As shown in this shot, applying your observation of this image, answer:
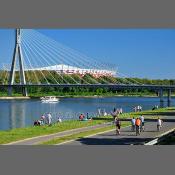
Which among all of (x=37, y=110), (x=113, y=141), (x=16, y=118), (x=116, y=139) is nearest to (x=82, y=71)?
(x=37, y=110)

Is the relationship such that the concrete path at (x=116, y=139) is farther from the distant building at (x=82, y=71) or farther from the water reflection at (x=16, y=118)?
the distant building at (x=82, y=71)

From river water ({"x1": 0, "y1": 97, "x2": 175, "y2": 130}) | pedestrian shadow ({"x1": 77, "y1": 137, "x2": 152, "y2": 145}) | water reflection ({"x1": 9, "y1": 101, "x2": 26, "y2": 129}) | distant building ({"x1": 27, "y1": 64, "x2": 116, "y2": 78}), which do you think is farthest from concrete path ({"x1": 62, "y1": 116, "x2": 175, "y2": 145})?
distant building ({"x1": 27, "y1": 64, "x2": 116, "y2": 78})

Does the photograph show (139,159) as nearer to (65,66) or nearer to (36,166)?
(36,166)

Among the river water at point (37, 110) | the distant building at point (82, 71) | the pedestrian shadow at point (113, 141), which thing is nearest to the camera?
the pedestrian shadow at point (113, 141)

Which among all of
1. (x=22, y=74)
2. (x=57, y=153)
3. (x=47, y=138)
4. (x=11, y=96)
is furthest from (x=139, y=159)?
(x=11, y=96)

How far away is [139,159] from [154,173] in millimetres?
1444

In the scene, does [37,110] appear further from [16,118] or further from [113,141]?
[113,141]

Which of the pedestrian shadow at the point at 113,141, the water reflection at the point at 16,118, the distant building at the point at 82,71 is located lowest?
the water reflection at the point at 16,118

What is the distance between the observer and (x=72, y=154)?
11750 millimetres

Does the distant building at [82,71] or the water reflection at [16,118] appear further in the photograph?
the distant building at [82,71]

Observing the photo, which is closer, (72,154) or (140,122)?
(72,154)

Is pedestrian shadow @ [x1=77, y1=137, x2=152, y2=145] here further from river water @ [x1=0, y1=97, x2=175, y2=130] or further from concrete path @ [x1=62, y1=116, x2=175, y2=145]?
river water @ [x1=0, y1=97, x2=175, y2=130]

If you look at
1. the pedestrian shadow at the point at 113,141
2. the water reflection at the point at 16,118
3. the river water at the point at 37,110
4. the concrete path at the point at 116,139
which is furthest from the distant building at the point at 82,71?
the pedestrian shadow at the point at 113,141

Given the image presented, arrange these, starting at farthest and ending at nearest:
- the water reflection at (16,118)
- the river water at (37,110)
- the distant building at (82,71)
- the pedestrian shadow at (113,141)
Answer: the distant building at (82,71), the river water at (37,110), the water reflection at (16,118), the pedestrian shadow at (113,141)
